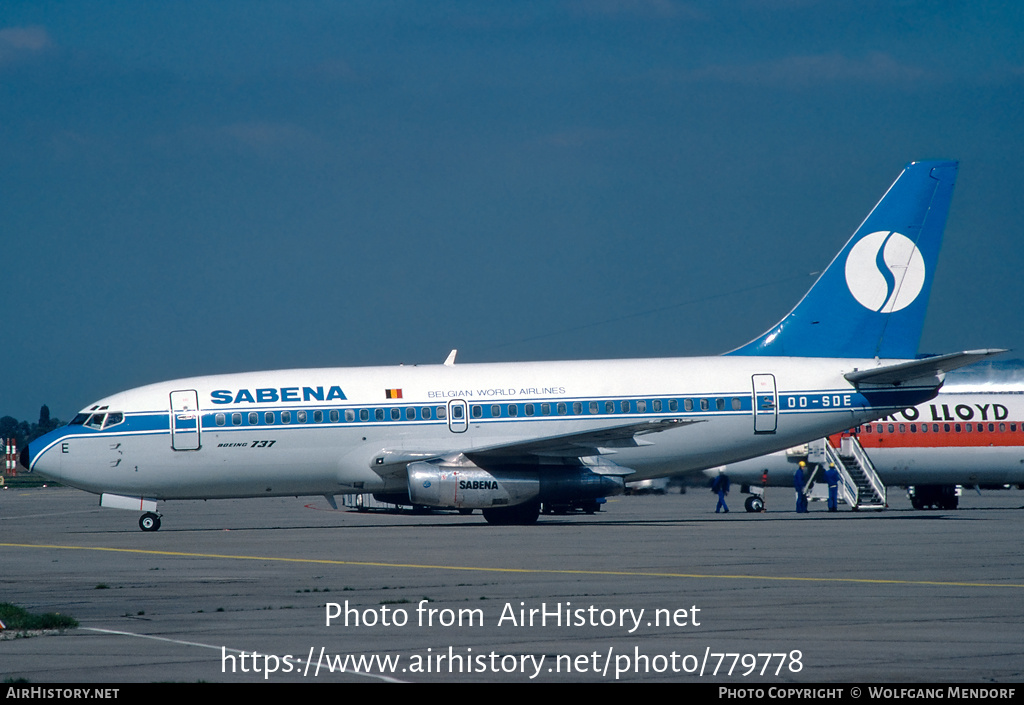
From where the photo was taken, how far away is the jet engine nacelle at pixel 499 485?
2916 cm

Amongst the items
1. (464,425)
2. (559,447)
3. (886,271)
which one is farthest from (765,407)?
(464,425)

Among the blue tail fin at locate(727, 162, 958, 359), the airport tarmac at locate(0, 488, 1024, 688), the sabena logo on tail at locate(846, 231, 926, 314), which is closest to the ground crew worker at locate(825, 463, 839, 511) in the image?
the blue tail fin at locate(727, 162, 958, 359)

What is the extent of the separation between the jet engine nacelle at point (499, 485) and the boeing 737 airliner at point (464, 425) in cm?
3

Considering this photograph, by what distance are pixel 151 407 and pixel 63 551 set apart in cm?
753

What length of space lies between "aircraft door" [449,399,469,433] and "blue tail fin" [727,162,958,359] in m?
7.77

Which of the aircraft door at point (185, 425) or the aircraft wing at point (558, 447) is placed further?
the aircraft door at point (185, 425)

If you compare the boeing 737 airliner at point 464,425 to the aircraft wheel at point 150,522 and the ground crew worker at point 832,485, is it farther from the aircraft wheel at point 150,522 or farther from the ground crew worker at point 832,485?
the ground crew worker at point 832,485

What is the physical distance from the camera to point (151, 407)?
3064cm

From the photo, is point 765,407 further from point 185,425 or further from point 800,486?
point 185,425

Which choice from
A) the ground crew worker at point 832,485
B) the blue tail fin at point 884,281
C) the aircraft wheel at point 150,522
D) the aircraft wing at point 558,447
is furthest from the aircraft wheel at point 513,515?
the ground crew worker at point 832,485

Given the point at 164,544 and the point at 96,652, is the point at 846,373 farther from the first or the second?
the point at 96,652

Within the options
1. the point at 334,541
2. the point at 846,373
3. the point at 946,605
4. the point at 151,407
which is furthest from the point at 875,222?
the point at 946,605

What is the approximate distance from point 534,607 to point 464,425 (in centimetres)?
1779

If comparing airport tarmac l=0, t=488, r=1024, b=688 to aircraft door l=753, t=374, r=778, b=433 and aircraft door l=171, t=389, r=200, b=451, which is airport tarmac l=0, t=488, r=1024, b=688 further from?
aircraft door l=753, t=374, r=778, b=433
